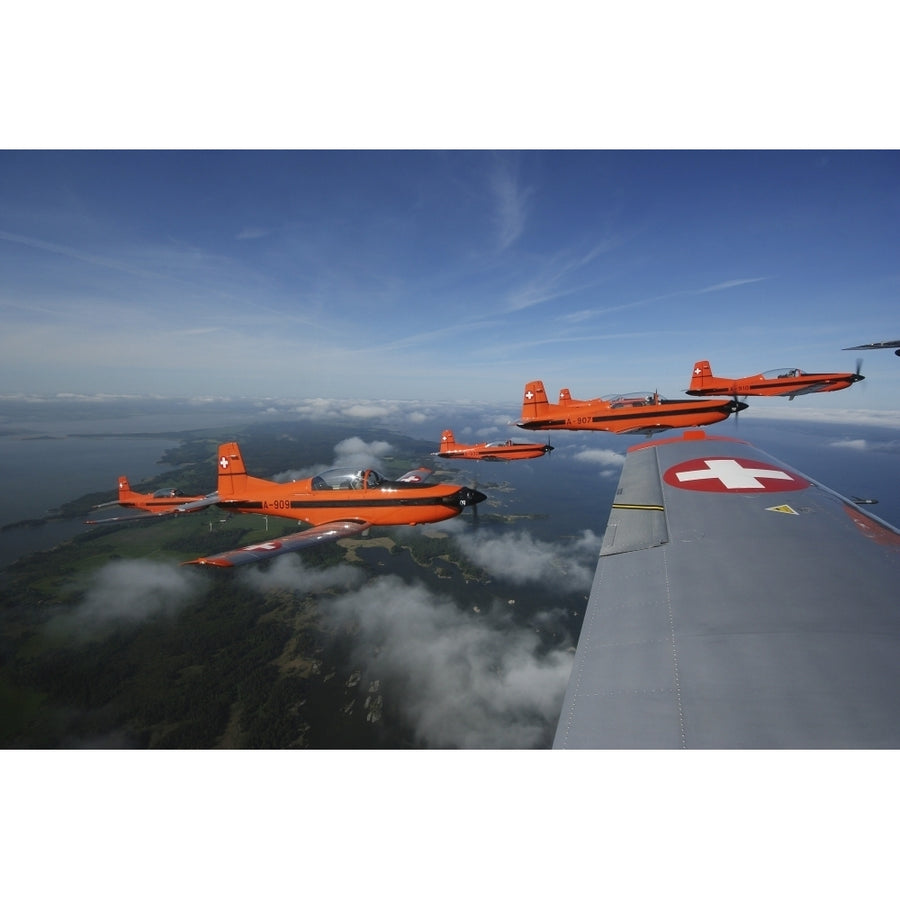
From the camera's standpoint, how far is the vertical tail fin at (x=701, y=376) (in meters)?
12.2

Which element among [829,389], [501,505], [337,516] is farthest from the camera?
[501,505]

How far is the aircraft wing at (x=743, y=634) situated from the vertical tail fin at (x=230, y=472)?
8531mm

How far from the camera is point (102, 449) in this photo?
35844 millimetres

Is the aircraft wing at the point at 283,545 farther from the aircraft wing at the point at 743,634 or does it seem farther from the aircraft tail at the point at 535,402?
the aircraft tail at the point at 535,402

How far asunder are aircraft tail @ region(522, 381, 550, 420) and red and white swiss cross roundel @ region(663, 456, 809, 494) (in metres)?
7.23

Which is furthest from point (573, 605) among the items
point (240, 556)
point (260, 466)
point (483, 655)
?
point (240, 556)

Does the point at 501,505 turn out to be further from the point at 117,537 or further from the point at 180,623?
the point at 117,537

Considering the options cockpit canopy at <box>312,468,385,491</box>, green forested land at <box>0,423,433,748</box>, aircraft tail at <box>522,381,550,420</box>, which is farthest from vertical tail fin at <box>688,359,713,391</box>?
green forested land at <box>0,423,433,748</box>

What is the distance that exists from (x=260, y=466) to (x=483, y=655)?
33191 millimetres

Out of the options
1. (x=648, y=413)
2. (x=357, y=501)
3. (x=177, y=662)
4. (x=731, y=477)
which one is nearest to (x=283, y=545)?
(x=357, y=501)

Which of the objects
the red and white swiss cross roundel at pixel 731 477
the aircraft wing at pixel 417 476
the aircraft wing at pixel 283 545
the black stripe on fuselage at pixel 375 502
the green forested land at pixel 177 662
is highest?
the aircraft wing at pixel 417 476

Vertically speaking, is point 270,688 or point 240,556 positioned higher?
point 240,556

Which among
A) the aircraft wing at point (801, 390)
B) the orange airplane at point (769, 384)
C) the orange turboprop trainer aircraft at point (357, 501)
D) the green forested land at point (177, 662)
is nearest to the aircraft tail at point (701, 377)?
the orange airplane at point (769, 384)

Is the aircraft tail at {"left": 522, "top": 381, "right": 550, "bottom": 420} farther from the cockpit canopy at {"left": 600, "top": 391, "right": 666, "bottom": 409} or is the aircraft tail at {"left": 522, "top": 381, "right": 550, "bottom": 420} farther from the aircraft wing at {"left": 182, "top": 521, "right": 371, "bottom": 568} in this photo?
the aircraft wing at {"left": 182, "top": 521, "right": 371, "bottom": 568}
